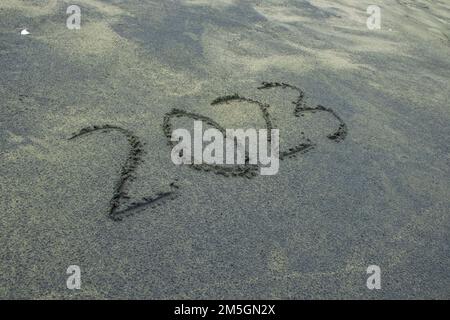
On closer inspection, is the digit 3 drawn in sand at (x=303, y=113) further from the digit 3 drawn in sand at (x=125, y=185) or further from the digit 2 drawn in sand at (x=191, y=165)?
the digit 3 drawn in sand at (x=125, y=185)

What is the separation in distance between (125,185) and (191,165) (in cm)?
36

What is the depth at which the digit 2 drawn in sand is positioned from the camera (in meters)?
1.81

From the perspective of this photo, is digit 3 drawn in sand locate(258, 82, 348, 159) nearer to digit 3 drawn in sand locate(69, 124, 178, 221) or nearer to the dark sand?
the dark sand

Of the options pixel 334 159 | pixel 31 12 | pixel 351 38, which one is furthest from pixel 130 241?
pixel 351 38

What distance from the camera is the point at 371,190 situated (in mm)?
2174

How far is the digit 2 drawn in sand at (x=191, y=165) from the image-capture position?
1812 millimetres

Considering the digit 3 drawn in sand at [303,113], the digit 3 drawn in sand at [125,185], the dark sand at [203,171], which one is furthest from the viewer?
the digit 3 drawn in sand at [303,113]

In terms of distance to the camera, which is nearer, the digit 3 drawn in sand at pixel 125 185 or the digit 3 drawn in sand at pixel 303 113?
the digit 3 drawn in sand at pixel 125 185

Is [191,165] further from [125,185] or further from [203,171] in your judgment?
[125,185]

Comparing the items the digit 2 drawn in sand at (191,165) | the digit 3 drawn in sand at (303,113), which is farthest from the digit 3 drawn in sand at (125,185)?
the digit 3 drawn in sand at (303,113)

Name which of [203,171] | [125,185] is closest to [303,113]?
[203,171]
